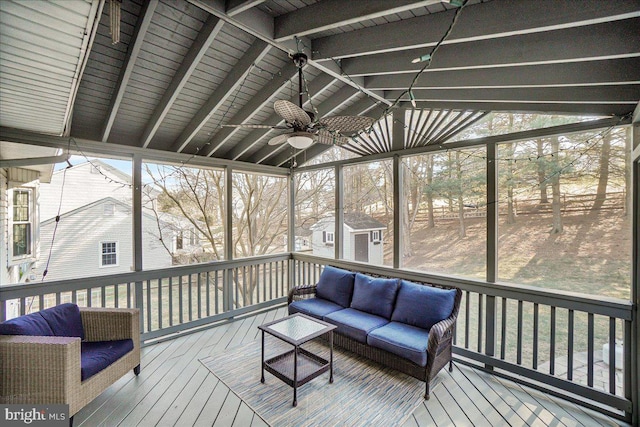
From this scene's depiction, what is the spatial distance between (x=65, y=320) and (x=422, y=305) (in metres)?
3.92

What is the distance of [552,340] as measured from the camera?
3.05 meters

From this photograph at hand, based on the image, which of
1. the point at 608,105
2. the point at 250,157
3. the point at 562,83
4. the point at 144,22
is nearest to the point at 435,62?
the point at 562,83

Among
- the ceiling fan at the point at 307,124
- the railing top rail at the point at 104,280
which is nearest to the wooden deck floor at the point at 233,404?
the railing top rail at the point at 104,280

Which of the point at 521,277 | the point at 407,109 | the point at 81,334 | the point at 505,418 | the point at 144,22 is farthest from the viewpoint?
the point at 407,109

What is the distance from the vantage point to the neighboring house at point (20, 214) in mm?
3859

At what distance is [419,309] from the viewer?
348 cm

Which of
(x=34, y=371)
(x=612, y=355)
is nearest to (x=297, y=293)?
(x=34, y=371)

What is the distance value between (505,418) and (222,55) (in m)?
4.55

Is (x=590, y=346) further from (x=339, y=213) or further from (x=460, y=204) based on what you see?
(x=339, y=213)

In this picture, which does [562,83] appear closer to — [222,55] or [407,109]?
[407,109]

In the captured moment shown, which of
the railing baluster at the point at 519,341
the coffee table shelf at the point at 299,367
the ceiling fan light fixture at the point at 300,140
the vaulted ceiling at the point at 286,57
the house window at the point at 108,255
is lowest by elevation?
the coffee table shelf at the point at 299,367

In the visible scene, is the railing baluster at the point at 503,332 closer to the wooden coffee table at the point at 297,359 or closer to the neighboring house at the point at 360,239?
the neighboring house at the point at 360,239

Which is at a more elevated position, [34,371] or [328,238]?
[328,238]

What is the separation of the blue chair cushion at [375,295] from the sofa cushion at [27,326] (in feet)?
11.3
